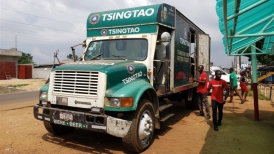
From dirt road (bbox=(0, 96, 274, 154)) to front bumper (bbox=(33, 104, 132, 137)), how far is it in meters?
0.68

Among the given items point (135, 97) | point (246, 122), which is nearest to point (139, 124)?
point (135, 97)

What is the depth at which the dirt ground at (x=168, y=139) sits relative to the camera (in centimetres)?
468

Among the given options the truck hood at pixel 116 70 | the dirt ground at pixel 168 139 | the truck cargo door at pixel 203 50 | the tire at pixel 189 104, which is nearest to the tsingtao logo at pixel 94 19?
the truck hood at pixel 116 70

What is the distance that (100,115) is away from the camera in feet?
13.1

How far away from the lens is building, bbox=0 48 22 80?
2866 cm

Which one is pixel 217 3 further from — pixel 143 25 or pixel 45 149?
pixel 45 149

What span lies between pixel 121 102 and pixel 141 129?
812 mm

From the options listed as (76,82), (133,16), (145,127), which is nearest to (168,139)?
(145,127)

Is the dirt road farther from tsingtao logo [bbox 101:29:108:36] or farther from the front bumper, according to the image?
tsingtao logo [bbox 101:29:108:36]

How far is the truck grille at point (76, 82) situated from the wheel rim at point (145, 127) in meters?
1.09

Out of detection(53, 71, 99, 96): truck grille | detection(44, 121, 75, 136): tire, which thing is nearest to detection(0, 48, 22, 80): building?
detection(44, 121, 75, 136): tire

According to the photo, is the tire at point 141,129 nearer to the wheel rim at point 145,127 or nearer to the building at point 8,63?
the wheel rim at point 145,127

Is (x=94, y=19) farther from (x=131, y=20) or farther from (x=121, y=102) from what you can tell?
(x=121, y=102)

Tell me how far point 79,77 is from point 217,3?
297cm
